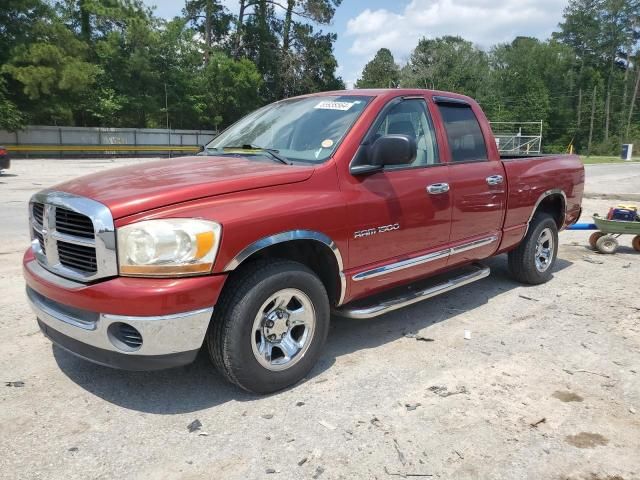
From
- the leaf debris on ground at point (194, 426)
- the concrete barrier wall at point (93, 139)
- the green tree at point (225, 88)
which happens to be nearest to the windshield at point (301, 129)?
the leaf debris on ground at point (194, 426)

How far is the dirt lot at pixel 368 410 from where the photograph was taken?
8.90 feet

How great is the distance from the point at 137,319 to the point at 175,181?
87cm

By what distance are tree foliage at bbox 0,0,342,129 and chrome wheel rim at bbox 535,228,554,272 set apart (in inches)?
1226

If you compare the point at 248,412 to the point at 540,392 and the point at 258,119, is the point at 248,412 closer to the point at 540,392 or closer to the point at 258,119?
the point at 540,392

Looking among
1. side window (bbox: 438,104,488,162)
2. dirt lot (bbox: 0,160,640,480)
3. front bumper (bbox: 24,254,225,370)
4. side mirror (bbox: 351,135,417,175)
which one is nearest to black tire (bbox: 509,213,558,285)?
dirt lot (bbox: 0,160,640,480)

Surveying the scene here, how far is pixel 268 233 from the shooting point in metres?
3.17

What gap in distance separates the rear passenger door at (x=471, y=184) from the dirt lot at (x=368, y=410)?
719 millimetres

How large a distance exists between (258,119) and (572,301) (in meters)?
3.58

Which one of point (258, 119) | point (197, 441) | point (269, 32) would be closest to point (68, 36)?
point (269, 32)

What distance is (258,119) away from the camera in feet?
15.3

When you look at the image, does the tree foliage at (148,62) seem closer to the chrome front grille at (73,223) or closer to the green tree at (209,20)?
the green tree at (209,20)

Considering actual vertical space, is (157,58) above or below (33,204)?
above

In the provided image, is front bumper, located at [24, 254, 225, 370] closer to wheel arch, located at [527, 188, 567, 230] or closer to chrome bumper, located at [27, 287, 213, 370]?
chrome bumper, located at [27, 287, 213, 370]

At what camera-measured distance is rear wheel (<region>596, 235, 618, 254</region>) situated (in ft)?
24.7
